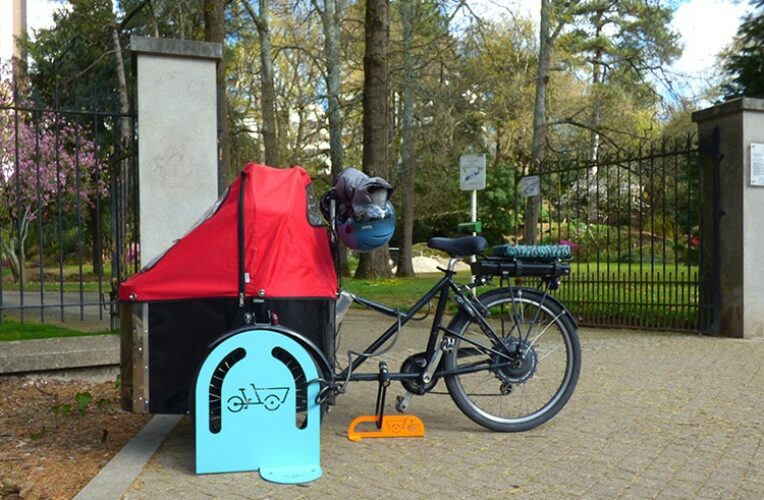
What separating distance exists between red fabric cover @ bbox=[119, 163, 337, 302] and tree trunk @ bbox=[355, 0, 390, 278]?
37.9 feet

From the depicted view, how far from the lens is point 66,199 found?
1836 cm

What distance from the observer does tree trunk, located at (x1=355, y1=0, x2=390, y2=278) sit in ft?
50.8

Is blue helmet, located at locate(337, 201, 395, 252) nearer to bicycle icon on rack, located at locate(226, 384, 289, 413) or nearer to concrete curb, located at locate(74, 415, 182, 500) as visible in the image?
bicycle icon on rack, located at locate(226, 384, 289, 413)

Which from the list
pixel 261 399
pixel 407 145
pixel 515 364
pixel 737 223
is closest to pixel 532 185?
pixel 737 223

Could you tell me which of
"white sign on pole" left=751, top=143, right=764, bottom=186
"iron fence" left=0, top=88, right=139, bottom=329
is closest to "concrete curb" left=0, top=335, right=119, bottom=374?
"iron fence" left=0, top=88, right=139, bottom=329

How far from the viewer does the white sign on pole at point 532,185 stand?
10488 mm

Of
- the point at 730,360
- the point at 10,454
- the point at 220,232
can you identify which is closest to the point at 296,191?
the point at 220,232

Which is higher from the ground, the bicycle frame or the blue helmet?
the blue helmet

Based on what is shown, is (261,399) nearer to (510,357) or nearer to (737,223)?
(510,357)

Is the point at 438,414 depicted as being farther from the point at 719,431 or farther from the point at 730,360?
the point at 730,360

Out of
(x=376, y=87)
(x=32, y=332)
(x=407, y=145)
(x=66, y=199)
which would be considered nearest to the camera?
(x=32, y=332)

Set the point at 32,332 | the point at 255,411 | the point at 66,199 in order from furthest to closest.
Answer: the point at 66,199 < the point at 32,332 < the point at 255,411

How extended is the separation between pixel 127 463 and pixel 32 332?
3750mm

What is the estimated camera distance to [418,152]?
29.0 meters
